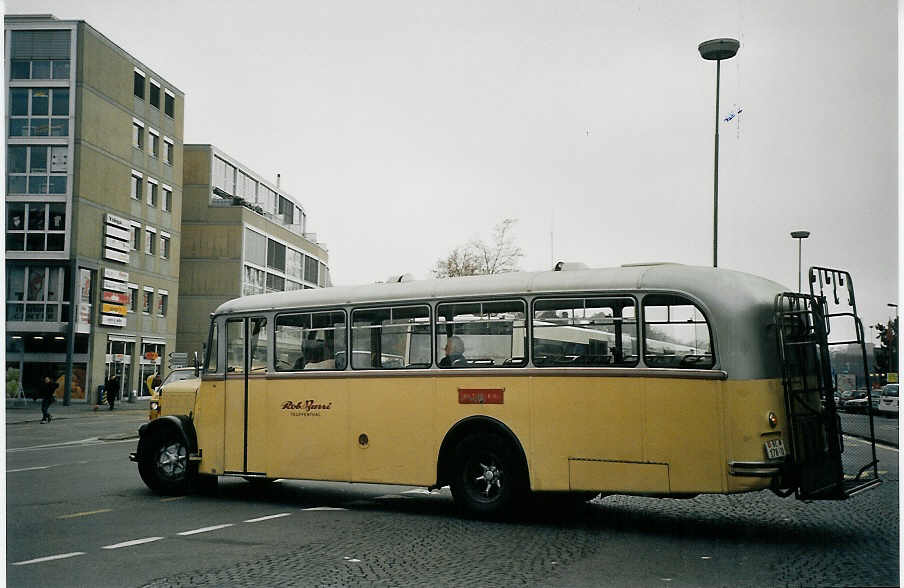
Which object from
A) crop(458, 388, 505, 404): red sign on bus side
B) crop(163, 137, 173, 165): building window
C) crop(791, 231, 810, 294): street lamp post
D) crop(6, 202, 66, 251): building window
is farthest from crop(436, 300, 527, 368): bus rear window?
crop(163, 137, 173, 165): building window

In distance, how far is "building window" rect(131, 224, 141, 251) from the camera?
49975 mm

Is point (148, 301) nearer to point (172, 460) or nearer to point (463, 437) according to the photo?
point (172, 460)

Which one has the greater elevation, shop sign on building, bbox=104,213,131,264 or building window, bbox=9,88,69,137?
building window, bbox=9,88,69,137

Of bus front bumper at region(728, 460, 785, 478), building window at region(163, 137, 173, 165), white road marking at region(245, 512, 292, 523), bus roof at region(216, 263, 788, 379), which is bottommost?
white road marking at region(245, 512, 292, 523)

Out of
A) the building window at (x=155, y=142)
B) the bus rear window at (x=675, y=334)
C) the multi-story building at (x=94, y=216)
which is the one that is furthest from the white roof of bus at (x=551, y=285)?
the building window at (x=155, y=142)

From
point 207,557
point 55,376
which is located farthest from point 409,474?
point 55,376

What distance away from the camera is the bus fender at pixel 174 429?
13.1m

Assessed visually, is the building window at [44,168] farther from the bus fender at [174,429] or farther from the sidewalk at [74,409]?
the bus fender at [174,429]

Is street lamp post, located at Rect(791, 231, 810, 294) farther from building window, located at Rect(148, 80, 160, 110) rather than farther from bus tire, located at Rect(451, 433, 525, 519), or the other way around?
building window, located at Rect(148, 80, 160, 110)

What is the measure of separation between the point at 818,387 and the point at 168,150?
48.9 metres

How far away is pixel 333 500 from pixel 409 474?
203cm

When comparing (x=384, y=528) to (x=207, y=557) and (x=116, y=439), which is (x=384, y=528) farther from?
(x=116, y=439)

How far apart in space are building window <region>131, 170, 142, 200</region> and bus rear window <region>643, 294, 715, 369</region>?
42.5 meters

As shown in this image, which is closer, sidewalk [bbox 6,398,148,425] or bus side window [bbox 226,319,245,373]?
bus side window [bbox 226,319,245,373]
